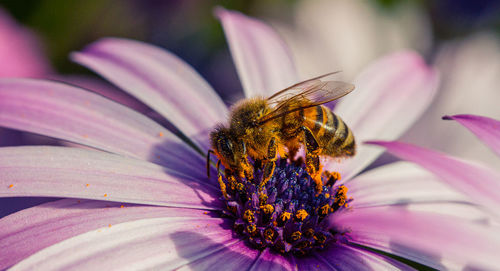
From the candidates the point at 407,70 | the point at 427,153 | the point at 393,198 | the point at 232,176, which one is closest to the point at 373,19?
the point at 407,70

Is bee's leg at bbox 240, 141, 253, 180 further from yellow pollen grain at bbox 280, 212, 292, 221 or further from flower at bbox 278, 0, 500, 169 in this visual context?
flower at bbox 278, 0, 500, 169

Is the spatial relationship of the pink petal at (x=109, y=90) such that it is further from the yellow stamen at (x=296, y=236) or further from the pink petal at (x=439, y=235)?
the pink petal at (x=439, y=235)

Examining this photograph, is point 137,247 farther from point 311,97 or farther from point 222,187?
point 311,97

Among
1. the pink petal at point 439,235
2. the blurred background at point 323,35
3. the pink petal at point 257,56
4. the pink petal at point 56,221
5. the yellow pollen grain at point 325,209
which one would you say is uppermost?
Answer: the blurred background at point 323,35

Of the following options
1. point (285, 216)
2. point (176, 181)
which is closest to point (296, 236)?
point (285, 216)

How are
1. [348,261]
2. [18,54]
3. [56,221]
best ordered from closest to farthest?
[56,221]
[348,261]
[18,54]

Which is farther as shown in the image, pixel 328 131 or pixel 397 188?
pixel 397 188

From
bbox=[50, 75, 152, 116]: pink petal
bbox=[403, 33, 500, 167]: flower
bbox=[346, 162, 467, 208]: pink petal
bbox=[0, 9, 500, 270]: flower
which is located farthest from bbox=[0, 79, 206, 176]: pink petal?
bbox=[403, 33, 500, 167]: flower

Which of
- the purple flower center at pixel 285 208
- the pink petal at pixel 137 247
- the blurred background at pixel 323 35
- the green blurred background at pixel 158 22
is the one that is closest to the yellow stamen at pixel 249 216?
the purple flower center at pixel 285 208
